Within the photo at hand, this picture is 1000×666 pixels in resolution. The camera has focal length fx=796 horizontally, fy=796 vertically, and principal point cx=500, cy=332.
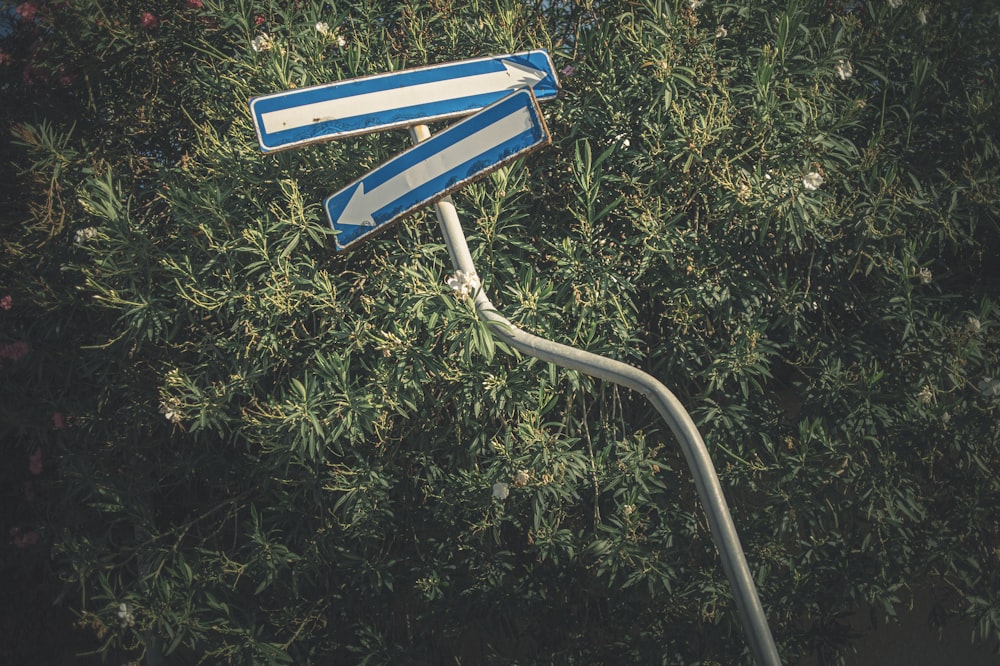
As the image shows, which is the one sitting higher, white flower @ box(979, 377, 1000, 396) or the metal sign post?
the metal sign post

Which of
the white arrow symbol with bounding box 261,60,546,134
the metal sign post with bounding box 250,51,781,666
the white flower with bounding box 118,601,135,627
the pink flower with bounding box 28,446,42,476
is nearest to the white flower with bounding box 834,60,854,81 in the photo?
the metal sign post with bounding box 250,51,781,666

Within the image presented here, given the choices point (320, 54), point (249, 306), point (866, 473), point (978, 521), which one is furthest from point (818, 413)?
point (320, 54)

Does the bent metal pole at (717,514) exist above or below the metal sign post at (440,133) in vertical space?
below

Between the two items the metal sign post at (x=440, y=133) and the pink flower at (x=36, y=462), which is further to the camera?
the pink flower at (x=36, y=462)

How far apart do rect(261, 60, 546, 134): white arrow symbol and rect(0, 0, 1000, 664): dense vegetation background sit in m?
1.10

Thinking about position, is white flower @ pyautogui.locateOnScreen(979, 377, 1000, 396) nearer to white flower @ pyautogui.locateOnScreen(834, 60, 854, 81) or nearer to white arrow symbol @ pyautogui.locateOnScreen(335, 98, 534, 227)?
white flower @ pyautogui.locateOnScreen(834, 60, 854, 81)

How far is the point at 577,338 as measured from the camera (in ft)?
12.2

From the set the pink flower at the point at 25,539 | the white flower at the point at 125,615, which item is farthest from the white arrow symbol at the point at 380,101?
the pink flower at the point at 25,539

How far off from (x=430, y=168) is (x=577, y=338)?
143 centimetres

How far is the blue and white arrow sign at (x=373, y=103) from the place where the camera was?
2652mm

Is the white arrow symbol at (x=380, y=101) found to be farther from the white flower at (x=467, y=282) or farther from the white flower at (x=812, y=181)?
the white flower at (x=812, y=181)

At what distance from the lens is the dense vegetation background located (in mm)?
3713

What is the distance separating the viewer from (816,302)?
4.04 m

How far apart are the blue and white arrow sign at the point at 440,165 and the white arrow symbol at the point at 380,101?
218 mm
